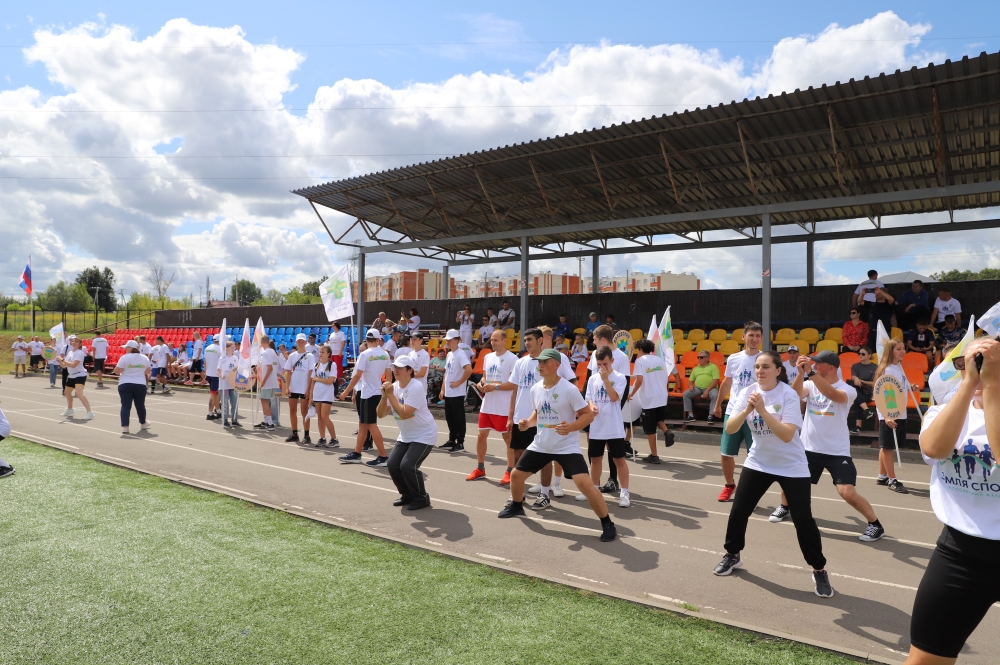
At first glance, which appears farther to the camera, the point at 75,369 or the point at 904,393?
the point at 75,369

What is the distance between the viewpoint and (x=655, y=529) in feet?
21.0

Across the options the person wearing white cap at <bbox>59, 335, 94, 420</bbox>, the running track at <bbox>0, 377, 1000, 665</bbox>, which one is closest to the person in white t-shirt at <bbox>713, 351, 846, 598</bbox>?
the running track at <bbox>0, 377, 1000, 665</bbox>

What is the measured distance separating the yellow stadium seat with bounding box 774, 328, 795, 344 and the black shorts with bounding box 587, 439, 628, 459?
11.2m

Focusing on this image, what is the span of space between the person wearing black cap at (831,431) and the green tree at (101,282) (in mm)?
86126

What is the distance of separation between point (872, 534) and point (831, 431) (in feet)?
3.49

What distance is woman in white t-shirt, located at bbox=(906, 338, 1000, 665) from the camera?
2434 mm

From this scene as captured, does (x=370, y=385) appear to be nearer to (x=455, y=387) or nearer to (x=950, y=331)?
(x=455, y=387)

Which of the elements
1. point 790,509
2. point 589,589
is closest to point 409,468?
point 589,589

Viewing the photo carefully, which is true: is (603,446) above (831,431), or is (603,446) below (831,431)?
below

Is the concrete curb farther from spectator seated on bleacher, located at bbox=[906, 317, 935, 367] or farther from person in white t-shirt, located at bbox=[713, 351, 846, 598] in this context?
spectator seated on bleacher, located at bbox=[906, 317, 935, 367]

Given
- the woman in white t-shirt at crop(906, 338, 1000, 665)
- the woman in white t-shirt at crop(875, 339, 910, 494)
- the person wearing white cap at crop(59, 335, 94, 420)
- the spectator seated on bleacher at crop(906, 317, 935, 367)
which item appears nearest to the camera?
the woman in white t-shirt at crop(906, 338, 1000, 665)

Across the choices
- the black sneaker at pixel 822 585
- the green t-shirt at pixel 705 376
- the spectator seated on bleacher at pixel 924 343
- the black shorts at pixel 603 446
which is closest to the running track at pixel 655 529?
the black sneaker at pixel 822 585

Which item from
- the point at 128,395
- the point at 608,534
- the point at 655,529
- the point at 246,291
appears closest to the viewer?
the point at 608,534

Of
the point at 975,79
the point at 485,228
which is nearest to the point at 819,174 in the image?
the point at 975,79
